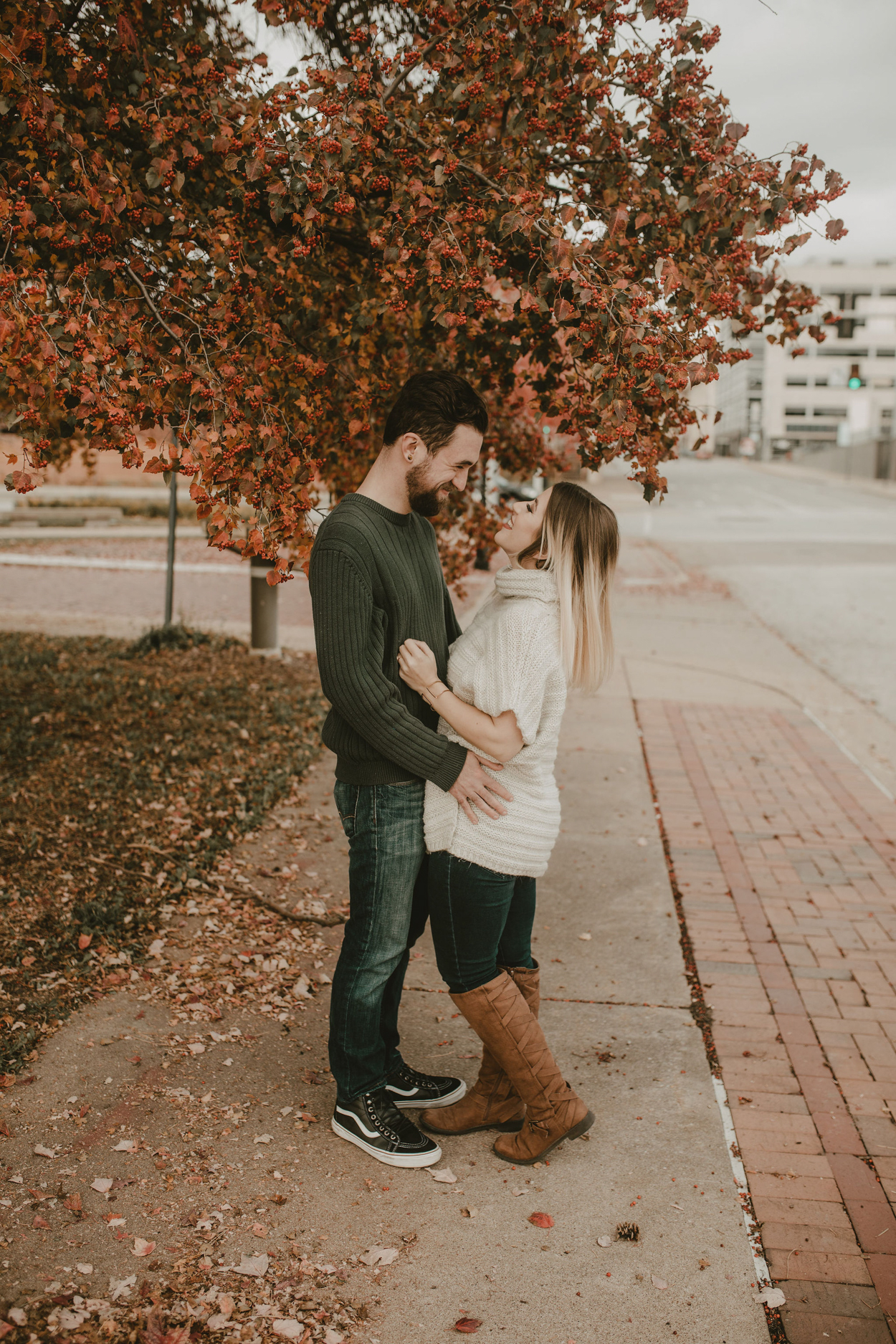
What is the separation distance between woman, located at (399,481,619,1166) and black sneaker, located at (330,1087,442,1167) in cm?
27

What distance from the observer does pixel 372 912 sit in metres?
2.79

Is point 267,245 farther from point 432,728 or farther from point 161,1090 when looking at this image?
point 161,1090

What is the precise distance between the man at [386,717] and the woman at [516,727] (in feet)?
0.25

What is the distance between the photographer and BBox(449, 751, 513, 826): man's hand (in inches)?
105

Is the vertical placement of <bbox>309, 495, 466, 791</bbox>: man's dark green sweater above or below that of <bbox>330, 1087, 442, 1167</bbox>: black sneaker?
above

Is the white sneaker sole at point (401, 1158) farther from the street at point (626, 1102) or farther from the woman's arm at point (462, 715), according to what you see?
the woman's arm at point (462, 715)

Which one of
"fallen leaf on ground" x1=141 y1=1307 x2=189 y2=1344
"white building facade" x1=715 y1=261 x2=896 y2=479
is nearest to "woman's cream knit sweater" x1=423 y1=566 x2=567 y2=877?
"fallen leaf on ground" x1=141 y1=1307 x2=189 y2=1344

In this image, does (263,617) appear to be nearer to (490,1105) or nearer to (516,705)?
(490,1105)

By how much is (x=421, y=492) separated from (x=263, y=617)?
6.19 m

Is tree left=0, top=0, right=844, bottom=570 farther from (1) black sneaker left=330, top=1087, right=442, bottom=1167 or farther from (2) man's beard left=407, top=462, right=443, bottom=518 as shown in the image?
(1) black sneaker left=330, top=1087, right=442, bottom=1167

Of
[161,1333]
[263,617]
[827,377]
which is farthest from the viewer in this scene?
[827,377]

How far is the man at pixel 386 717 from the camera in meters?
2.56

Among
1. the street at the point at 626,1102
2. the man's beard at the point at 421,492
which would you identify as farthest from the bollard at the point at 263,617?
the man's beard at the point at 421,492

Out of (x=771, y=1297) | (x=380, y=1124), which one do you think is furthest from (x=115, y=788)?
(x=771, y=1297)
